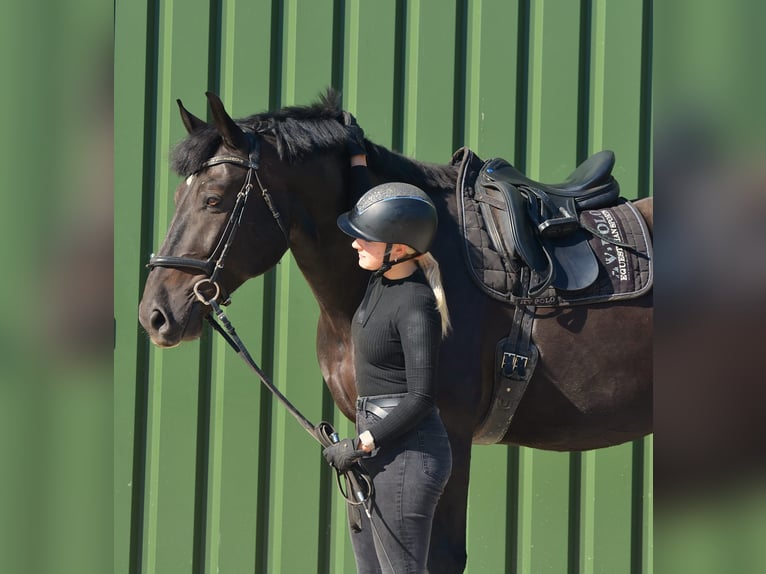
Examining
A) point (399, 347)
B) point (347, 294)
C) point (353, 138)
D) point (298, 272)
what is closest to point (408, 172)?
point (353, 138)

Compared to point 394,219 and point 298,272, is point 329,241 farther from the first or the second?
point 298,272

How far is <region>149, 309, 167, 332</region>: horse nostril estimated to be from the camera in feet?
10.4

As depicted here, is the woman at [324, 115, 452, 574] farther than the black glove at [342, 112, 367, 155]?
No

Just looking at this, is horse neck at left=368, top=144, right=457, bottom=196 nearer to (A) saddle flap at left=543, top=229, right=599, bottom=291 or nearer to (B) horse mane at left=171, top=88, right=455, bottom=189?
(B) horse mane at left=171, top=88, right=455, bottom=189

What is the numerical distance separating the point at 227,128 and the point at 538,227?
1.22m

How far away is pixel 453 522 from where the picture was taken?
10.5ft

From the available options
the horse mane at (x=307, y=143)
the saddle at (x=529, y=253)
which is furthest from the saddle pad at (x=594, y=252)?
the horse mane at (x=307, y=143)

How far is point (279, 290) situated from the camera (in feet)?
15.2

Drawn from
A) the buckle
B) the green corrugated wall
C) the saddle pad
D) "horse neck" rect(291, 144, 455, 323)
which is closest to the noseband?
"horse neck" rect(291, 144, 455, 323)

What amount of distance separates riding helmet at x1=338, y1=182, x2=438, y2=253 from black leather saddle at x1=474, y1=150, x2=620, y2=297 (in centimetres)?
65
